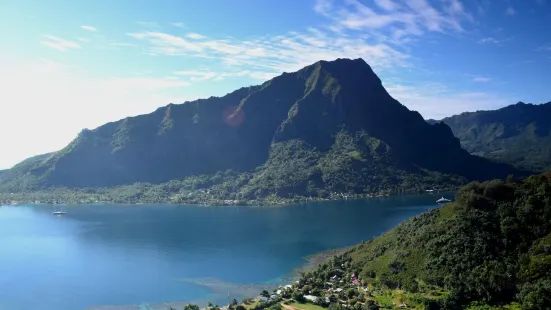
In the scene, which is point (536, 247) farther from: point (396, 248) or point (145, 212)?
point (145, 212)

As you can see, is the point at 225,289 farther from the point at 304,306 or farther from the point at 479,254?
the point at 479,254

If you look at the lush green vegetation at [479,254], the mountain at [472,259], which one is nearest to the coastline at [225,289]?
the mountain at [472,259]

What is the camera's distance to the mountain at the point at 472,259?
163ft

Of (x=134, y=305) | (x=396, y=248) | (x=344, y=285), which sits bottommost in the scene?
(x=134, y=305)

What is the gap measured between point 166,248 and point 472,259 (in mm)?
79574

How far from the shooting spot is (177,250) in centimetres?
11175

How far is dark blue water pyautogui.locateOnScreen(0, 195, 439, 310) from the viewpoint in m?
79.4

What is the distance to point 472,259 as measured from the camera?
2173 inches

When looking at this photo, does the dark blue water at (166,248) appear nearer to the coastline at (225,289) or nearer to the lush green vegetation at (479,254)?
the coastline at (225,289)

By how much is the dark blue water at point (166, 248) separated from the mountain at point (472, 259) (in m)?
23.4

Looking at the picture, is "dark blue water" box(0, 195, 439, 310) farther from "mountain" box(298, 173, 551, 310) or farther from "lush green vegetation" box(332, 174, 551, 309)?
"lush green vegetation" box(332, 174, 551, 309)

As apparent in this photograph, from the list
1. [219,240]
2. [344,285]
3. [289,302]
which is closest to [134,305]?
[289,302]

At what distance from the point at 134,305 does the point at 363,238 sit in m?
62.6

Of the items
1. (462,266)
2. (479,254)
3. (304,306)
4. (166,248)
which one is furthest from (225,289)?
(166,248)
